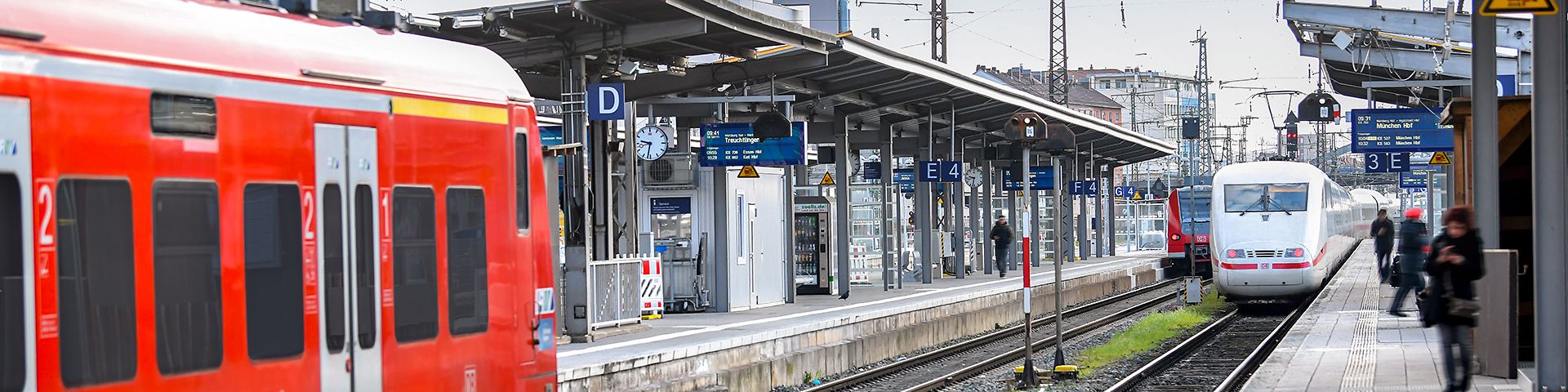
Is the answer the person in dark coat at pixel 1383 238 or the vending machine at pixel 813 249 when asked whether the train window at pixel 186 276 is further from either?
the person in dark coat at pixel 1383 238

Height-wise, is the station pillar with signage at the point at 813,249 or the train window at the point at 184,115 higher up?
the train window at the point at 184,115

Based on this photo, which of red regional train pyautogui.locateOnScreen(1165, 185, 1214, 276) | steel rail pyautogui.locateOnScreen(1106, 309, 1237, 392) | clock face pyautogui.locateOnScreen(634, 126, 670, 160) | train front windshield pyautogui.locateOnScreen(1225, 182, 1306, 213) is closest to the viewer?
steel rail pyautogui.locateOnScreen(1106, 309, 1237, 392)

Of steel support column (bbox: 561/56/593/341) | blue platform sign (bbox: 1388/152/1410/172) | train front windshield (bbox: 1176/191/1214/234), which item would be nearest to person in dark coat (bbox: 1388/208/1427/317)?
steel support column (bbox: 561/56/593/341)

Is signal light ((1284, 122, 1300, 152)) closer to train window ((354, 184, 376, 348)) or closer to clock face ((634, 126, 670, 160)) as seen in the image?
clock face ((634, 126, 670, 160))

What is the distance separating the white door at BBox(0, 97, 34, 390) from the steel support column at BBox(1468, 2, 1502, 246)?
37.2 feet

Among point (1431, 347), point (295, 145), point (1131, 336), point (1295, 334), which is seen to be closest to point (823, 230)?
point (1131, 336)

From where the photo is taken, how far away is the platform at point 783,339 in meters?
15.8

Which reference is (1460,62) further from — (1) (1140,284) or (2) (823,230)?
(1) (1140,284)

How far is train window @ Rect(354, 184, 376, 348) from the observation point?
774cm

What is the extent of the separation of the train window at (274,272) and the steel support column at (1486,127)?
10092mm

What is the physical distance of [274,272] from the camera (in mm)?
7199

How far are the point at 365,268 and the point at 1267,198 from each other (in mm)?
24497

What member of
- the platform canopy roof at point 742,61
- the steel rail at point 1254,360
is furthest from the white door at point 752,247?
the steel rail at point 1254,360

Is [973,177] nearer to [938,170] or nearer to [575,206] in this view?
[938,170]
